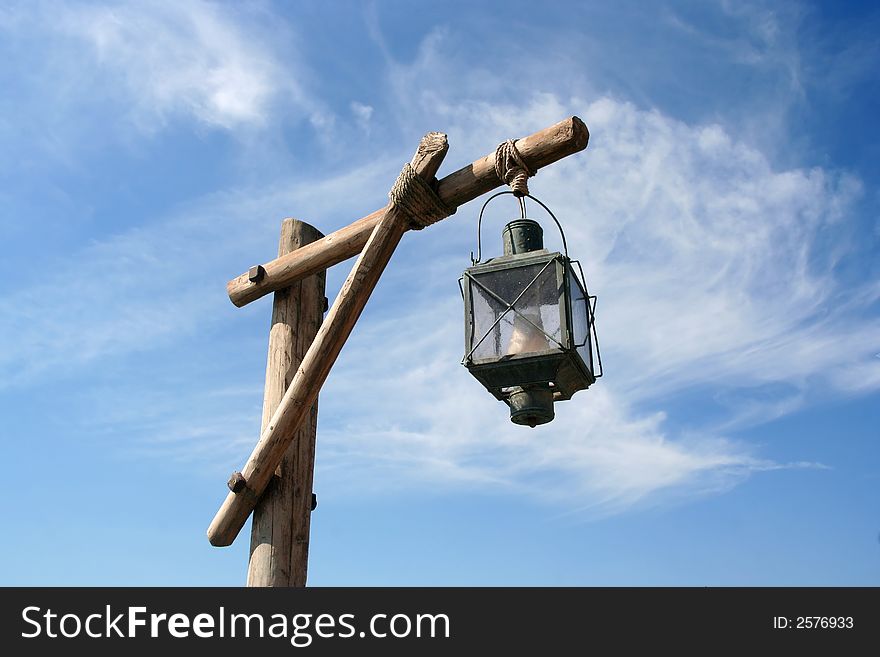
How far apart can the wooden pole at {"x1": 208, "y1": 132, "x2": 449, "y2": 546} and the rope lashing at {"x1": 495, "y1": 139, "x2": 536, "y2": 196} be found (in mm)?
299

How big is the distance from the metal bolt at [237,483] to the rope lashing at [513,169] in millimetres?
1788

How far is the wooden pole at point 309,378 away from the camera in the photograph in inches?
154

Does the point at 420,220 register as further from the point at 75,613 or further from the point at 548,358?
the point at 75,613

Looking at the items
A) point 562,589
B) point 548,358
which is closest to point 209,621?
point 562,589

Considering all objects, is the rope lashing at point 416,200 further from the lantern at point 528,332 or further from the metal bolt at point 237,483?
the metal bolt at point 237,483

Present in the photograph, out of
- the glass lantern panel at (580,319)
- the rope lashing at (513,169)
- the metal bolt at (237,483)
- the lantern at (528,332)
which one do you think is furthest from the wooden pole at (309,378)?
the glass lantern panel at (580,319)

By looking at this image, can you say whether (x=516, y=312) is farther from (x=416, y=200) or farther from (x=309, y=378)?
(x=309, y=378)

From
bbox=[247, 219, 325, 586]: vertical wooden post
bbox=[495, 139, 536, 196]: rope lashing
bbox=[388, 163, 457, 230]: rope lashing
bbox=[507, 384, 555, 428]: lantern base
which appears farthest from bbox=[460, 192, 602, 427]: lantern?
bbox=[247, 219, 325, 586]: vertical wooden post

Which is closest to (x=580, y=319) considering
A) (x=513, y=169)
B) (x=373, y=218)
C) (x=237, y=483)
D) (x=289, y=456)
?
(x=513, y=169)

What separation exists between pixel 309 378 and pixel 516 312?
1148 mm

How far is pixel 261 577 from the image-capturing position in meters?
3.88

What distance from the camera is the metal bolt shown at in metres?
3.93

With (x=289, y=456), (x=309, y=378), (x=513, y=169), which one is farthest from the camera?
(x=289, y=456)

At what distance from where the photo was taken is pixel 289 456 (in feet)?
13.5
